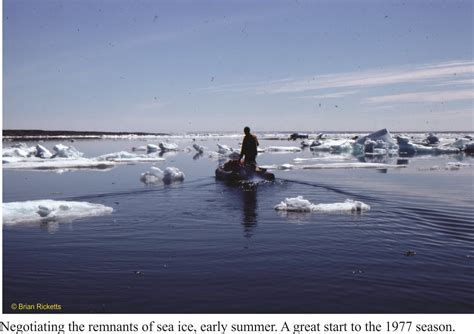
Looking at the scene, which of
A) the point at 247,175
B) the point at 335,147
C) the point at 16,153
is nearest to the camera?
the point at 247,175

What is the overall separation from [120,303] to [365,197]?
12.3 meters

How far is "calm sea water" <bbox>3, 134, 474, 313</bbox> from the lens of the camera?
249 inches

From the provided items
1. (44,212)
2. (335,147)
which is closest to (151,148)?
(335,147)

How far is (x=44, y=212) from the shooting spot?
1220 centimetres

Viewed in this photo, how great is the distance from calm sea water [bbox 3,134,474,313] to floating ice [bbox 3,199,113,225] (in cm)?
56

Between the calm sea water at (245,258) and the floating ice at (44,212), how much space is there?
556mm

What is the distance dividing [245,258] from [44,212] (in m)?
→ 6.47

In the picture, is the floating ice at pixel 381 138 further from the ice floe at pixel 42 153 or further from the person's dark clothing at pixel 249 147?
the person's dark clothing at pixel 249 147

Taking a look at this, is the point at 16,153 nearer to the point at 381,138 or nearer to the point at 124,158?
the point at 124,158

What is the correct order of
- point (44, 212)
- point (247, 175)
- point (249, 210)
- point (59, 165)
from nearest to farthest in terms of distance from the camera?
1. point (44, 212)
2. point (249, 210)
3. point (247, 175)
4. point (59, 165)

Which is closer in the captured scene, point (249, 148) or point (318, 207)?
point (318, 207)

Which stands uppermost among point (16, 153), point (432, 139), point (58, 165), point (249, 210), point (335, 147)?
point (432, 139)

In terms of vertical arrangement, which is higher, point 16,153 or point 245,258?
point 16,153

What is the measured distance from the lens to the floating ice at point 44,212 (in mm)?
11914
